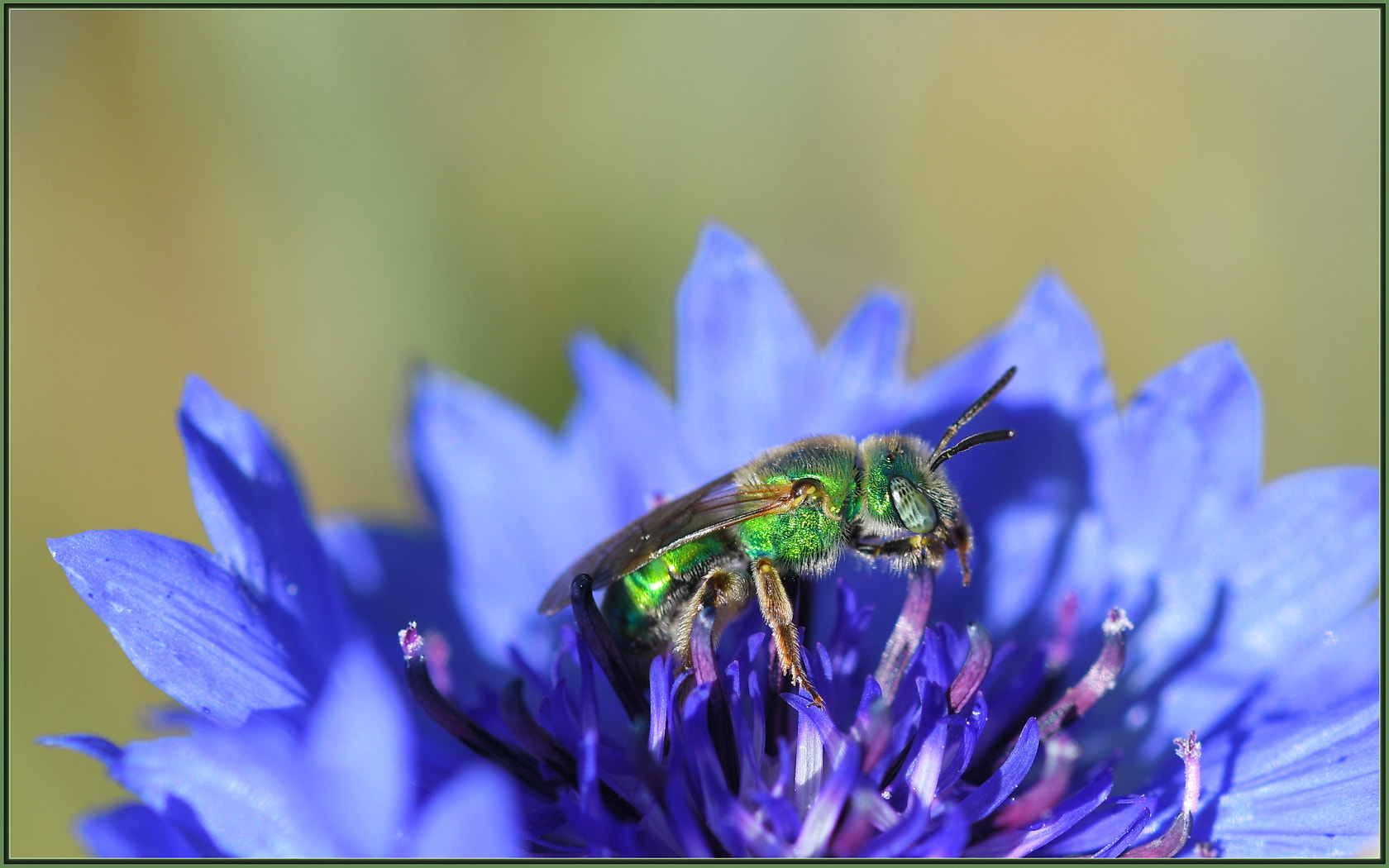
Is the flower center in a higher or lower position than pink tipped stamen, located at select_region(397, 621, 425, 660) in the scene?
lower

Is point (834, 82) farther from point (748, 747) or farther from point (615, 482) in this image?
point (748, 747)

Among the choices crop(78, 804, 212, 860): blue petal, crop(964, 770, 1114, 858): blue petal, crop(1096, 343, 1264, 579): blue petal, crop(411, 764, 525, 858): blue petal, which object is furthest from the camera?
crop(1096, 343, 1264, 579): blue petal

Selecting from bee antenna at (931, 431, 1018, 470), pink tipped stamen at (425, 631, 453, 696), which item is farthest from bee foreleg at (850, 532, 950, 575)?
pink tipped stamen at (425, 631, 453, 696)

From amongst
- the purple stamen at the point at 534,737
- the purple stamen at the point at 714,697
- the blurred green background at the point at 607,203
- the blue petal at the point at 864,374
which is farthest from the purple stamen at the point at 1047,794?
the blurred green background at the point at 607,203

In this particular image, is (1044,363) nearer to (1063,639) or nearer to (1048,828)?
(1063,639)

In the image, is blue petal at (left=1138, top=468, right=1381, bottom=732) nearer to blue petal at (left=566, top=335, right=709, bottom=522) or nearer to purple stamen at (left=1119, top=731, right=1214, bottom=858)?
purple stamen at (left=1119, top=731, right=1214, bottom=858)

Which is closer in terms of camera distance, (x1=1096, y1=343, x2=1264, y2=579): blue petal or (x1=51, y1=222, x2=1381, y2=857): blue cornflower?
(x1=51, y1=222, x2=1381, y2=857): blue cornflower

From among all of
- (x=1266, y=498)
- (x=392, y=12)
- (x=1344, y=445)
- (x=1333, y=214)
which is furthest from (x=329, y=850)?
(x=1333, y=214)
